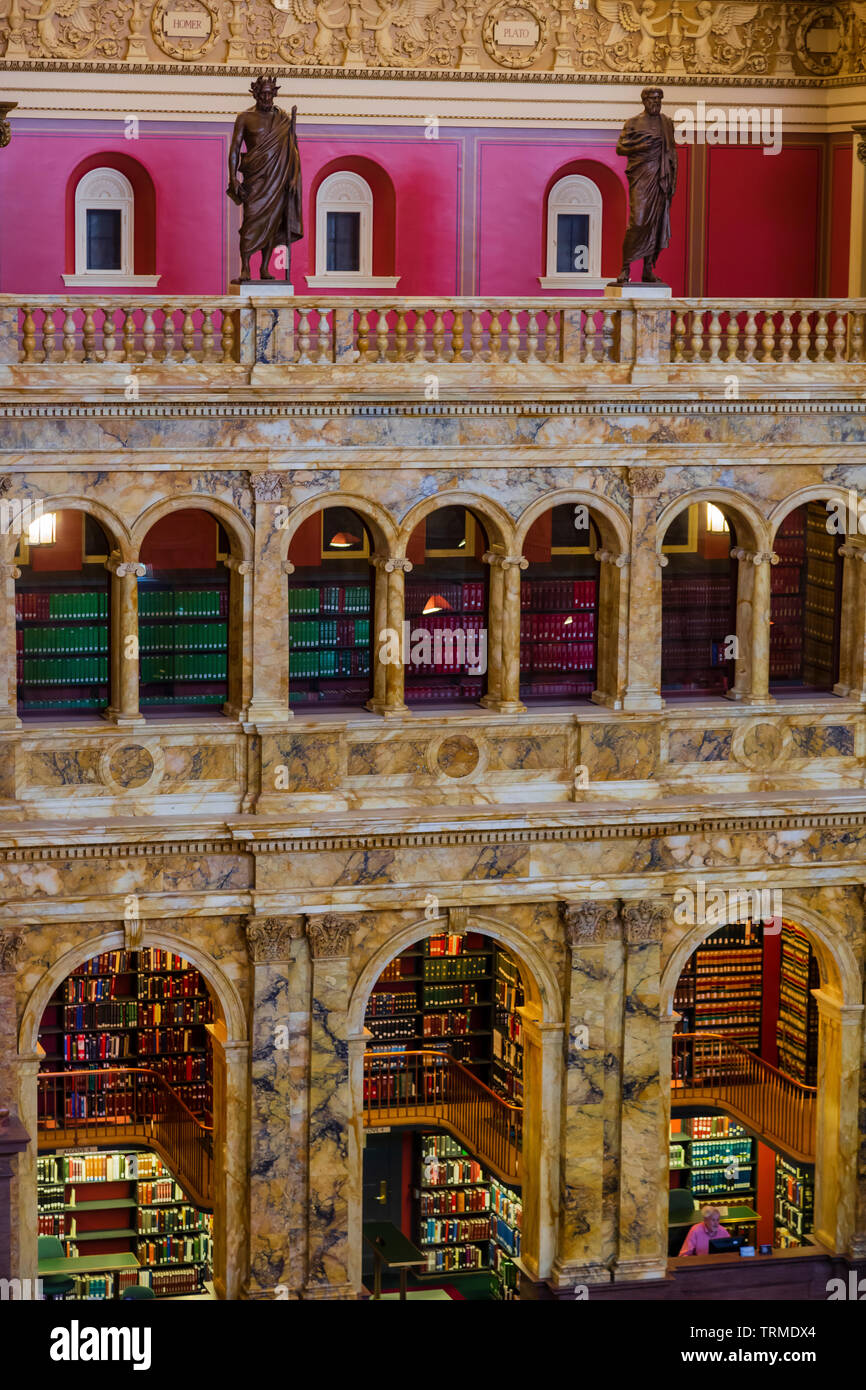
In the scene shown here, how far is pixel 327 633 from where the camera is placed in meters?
20.5

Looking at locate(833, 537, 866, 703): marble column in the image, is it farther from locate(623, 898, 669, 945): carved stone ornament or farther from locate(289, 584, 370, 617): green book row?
locate(289, 584, 370, 617): green book row


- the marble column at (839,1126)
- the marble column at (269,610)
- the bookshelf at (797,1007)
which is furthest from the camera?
the bookshelf at (797,1007)

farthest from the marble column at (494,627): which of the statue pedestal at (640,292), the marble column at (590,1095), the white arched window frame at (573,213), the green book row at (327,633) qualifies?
the white arched window frame at (573,213)

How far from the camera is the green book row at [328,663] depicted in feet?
67.4

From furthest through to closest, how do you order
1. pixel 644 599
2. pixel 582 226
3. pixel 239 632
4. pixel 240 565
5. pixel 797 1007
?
pixel 797 1007
pixel 582 226
pixel 644 599
pixel 239 632
pixel 240 565

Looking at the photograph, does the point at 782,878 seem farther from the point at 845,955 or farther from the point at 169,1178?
the point at 169,1178

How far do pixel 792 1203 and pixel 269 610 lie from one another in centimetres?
783

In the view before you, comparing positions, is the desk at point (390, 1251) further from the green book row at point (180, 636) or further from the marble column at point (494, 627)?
the green book row at point (180, 636)

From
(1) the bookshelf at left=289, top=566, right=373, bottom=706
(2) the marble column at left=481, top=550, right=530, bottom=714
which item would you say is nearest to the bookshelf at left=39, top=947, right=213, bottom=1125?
(1) the bookshelf at left=289, top=566, right=373, bottom=706

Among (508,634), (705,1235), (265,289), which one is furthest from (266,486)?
(705,1235)

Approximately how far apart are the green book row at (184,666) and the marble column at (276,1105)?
2007 mm

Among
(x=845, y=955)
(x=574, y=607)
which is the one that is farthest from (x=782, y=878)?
(x=574, y=607)

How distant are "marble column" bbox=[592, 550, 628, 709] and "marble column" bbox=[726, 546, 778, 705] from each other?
42.0 inches

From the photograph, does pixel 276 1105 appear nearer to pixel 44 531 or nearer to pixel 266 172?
pixel 44 531
